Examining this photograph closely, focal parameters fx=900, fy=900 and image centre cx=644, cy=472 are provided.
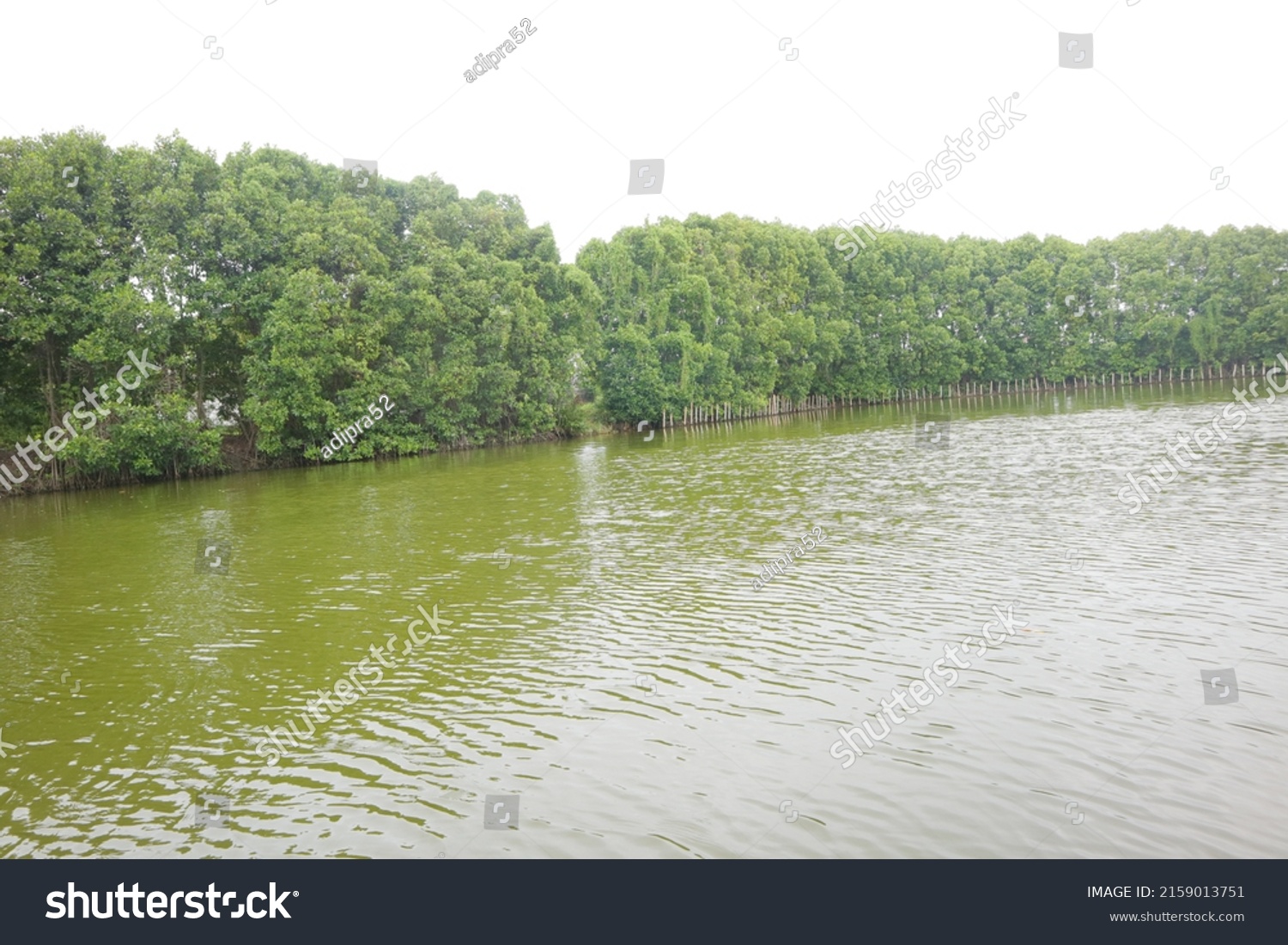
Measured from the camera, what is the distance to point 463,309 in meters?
53.5

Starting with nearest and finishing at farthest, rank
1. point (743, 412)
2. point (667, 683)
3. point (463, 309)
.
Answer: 1. point (667, 683)
2. point (463, 309)
3. point (743, 412)

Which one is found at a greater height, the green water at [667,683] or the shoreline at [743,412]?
the shoreline at [743,412]

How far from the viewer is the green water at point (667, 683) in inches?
285

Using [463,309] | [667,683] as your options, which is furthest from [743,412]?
[667,683]

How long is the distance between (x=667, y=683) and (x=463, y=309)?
46118 millimetres

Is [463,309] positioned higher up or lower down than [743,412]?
higher up

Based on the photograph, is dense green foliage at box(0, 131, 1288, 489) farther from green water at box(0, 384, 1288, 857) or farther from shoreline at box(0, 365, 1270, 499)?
green water at box(0, 384, 1288, 857)

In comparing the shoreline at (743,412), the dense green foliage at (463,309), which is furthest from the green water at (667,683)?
the dense green foliage at (463,309)

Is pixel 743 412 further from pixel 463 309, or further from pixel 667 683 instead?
pixel 667 683

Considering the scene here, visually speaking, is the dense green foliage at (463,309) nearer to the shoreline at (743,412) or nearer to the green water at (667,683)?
the shoreline at (743,412)

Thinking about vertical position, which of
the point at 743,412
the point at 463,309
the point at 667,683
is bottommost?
the point at 667,683

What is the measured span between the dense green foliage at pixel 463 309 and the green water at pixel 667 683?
69.4 ft

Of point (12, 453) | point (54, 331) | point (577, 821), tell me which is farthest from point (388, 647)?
point (12, 453)
